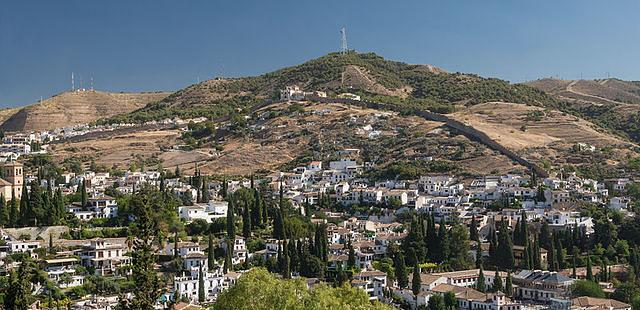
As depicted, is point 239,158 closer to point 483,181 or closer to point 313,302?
point 483,181

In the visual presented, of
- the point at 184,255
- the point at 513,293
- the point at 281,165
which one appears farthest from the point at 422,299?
the point at 281,165

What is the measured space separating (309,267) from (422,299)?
5.68 meters

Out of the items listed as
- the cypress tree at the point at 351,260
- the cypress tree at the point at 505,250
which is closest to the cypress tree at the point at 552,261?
the cypress tree at the point at 505,250

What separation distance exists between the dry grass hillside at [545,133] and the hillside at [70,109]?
194 feet

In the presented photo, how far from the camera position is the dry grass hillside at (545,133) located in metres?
66.1

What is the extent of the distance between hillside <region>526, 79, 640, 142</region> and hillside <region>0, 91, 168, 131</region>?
66039 mm

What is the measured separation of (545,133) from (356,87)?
3174 cm

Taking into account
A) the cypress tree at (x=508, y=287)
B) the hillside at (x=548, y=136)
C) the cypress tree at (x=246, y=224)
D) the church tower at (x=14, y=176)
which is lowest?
the cypress tree at (x=508, y=287)

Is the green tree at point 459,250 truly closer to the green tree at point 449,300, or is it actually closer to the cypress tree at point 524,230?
the cypress tree at point 524,230

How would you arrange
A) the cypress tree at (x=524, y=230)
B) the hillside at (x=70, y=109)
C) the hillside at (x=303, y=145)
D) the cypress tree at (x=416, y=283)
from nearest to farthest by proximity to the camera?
the cypress tree at (x=416, y=283), the cypress tree at (x=524, y=230), the hillside at (x=303, y=145), the hillside at (x=70, y=109)

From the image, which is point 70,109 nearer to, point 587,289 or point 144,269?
point 587,289

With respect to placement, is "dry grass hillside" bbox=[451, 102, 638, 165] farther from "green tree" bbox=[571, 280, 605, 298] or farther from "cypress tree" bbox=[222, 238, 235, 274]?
"cypress tree" bbox=[222, 238, 235, 274]

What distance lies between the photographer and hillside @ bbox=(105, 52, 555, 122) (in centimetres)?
9606

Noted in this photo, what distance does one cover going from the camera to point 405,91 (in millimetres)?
104188
